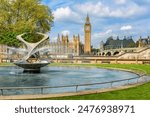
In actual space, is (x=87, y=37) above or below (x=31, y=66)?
above

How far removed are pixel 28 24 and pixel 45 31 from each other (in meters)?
7.82

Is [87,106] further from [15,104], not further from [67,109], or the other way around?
[15,104]

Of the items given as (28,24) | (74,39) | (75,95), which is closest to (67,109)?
(75,95)

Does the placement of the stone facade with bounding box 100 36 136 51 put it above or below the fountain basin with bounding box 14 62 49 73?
above

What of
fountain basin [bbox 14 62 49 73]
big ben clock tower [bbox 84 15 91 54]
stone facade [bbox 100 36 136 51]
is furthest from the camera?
stone facade [bbox 100 36 136 51]

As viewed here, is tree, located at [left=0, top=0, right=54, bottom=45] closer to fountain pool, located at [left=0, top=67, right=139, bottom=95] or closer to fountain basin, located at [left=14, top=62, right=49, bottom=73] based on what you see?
fountain basin, located at [left=14, top=62, right=49, bottom=73]

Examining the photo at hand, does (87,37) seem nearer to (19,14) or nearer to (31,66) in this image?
(19,14)

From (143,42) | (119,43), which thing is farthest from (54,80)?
(119,43)

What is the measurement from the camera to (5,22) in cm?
6731

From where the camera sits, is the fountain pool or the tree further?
the tree

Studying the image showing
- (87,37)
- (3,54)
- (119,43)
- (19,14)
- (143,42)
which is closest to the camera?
(3,54)

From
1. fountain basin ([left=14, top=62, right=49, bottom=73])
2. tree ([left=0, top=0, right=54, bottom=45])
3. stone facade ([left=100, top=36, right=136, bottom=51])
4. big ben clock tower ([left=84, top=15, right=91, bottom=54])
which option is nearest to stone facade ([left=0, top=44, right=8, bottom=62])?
tree ([left=0, top=0, right=54, bottom=45])

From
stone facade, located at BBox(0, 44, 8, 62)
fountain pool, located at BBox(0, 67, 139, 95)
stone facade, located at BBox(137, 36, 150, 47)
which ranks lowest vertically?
fountain pool, located at BBox(0, 67, 139, 95)

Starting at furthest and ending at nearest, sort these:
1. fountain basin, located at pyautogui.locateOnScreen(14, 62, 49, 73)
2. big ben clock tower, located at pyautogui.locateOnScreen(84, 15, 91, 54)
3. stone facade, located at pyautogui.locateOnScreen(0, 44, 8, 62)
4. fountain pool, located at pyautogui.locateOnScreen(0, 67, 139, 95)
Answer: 1. big ben clock tower, located at pyautogui.locateOnScreen(84, 15, 91, 54)
2. stone facade, located at pyautogui.locateOnScreen(0, 44, 8, 62)
3. fountain basin, located at pyautogui.locateOnScreen(14, 62, 49, 73)
4. fountain pool, located at pyautogui.locateOnScreen(0, 67, 139, 95)
